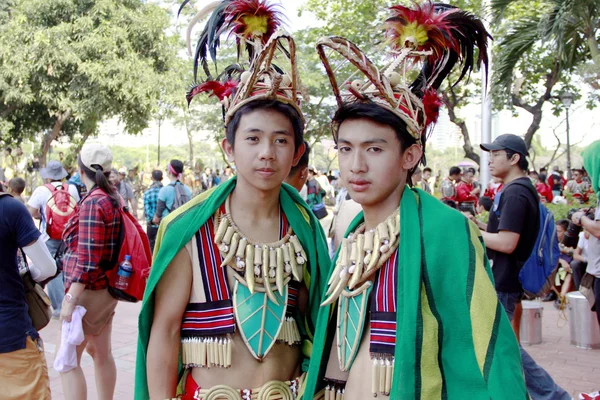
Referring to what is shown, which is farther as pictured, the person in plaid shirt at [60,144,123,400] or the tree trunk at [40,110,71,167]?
the tree trunk at [40,110,71,167]

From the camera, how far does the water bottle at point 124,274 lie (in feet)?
12.0

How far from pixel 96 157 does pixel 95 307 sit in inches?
39.4

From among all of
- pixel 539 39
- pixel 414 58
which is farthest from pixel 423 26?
pixel 539 39

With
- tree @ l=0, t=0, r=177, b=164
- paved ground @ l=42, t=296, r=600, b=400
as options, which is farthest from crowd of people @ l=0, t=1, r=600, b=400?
tree @ l=0, t=0, r=177, b=164

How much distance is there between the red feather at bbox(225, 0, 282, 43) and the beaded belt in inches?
55.7

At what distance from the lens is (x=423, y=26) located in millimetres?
2238

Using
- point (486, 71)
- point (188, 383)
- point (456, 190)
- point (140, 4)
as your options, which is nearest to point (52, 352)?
point (188, 383)

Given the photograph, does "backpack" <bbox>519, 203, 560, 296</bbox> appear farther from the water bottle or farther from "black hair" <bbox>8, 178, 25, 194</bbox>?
"black hair" <bbox>8, 178, 25, 194</bbox>

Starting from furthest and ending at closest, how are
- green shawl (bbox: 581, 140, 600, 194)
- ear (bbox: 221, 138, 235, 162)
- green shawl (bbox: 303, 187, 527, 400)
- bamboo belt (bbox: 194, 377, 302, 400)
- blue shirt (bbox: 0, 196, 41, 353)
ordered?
green shawl (bbox: 581, 140, 600, 194)
blue shirt (bbox: 0, 196, 41, 353)
ear (bbox: 221, 138, 235, 162)
bamboo belt (bbox: 194, 377, 302, 400)
green shawl (bbox: 303, 187, 527, 400)

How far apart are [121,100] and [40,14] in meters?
3.01

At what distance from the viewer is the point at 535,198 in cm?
427

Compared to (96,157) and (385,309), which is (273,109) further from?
(96,157)

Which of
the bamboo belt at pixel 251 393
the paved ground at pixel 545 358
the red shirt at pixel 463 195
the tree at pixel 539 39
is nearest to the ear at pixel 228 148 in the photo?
the bamboo belt at pixel 251 393

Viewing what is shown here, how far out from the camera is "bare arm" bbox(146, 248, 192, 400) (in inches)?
87.0
